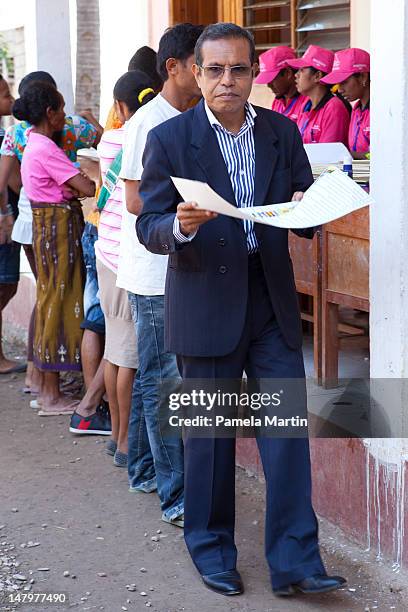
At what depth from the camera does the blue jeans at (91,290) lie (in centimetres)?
588

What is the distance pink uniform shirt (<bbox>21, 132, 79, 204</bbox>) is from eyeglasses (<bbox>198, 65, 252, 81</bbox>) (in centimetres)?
255

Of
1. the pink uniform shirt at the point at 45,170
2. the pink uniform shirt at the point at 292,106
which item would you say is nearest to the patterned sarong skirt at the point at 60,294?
the pink uniform shirt at the point at 45,170

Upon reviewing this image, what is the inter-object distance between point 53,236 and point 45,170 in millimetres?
411

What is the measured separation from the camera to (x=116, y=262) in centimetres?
500

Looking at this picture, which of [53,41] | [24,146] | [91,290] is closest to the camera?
[91,290]

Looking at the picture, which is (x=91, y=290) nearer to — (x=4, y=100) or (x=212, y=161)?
(x=4, y=100)

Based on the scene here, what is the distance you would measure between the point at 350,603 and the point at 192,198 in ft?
5.25

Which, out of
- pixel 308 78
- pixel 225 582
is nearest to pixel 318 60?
pixel 308 78

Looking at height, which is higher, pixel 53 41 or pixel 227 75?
pixel 53 41

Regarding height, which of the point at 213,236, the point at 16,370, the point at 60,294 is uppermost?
the point at 213,236

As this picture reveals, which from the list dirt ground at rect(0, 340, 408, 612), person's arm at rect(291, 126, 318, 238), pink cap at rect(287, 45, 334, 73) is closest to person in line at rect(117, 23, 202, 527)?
dirt ground at rect(0, 340, 408, 612)

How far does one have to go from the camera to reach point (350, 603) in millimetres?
3797

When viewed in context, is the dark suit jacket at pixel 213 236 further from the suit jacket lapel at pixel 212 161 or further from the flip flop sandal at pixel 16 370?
the flip flop sandal at pixel 16 370

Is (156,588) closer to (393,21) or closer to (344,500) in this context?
(344,500)
